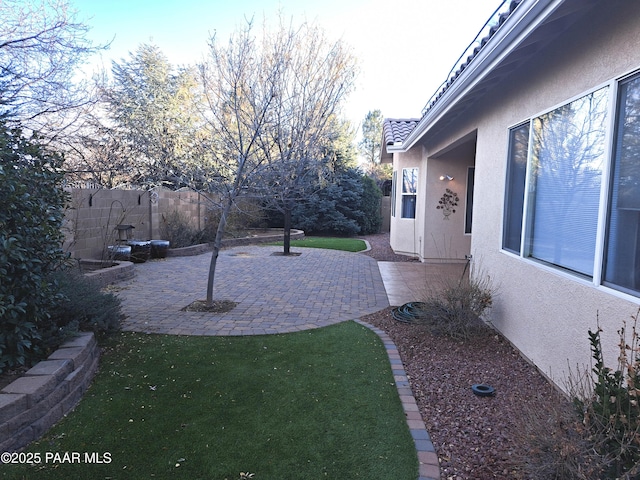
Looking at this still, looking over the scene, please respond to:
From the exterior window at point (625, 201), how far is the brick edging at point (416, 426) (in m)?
1.70

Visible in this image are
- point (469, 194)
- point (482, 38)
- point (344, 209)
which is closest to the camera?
point (482, 38)

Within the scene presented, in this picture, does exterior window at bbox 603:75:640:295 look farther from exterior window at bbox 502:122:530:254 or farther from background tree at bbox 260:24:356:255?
background tree at bbox 260:24:356:255

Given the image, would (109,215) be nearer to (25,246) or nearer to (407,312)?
(25,246)

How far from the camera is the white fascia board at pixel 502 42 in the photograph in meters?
2.99

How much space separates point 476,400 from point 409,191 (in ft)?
32.0

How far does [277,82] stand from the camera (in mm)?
6574

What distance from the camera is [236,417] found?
318cm

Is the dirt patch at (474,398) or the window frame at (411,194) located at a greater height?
the window frame at (411,194)

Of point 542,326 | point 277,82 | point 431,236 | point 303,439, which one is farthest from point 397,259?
point 303,439

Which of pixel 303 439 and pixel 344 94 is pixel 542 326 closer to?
pixel 303 439

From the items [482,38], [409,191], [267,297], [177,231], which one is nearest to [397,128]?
[409,191]

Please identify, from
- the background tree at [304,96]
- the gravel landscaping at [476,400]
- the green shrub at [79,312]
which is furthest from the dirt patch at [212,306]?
the gravel landscaping at [476,400]

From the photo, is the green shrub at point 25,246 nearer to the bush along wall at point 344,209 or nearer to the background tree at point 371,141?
the bush along wall at point 344,209

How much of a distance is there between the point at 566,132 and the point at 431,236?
754cm
